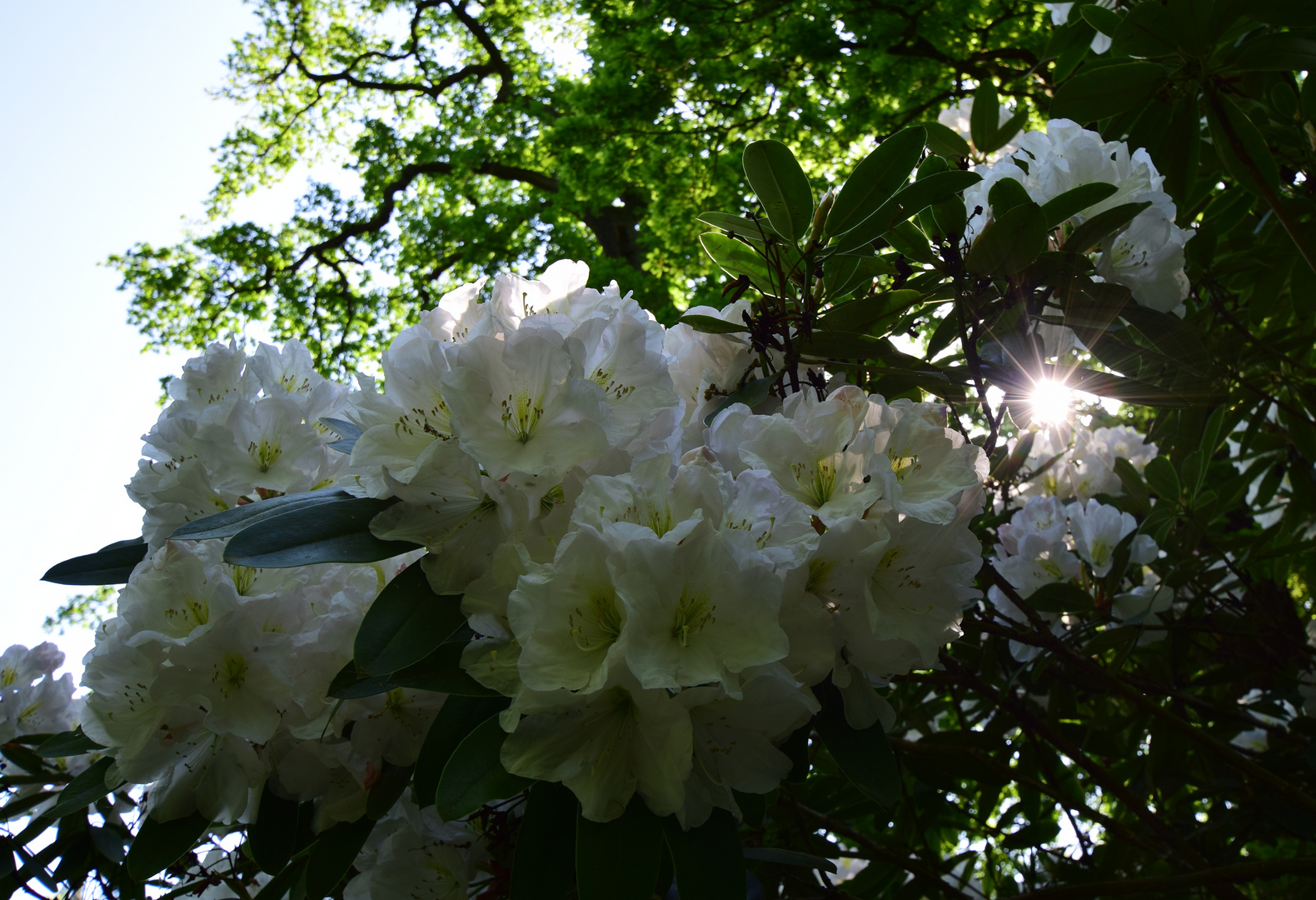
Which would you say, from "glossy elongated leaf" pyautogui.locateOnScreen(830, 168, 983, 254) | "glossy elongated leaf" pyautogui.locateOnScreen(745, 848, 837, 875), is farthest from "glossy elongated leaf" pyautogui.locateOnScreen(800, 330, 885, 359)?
"glossy elongated leaf" pyautogui.locateOnScreen(745, 848, 837, 875)

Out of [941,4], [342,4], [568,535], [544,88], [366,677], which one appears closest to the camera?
[568,535]

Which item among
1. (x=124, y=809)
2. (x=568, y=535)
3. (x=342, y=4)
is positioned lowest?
Result: (x=124, y=809)

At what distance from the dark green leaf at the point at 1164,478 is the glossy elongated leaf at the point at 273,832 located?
1.71 m

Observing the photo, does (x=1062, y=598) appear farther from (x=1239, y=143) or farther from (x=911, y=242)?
(x=911, y=242)

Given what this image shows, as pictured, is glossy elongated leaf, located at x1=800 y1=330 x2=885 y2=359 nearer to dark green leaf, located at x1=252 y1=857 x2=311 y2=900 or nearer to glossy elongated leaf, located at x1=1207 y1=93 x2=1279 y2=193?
glossy elongated leaf, located at x1=1207 y1=93 x2=1279 y2=193

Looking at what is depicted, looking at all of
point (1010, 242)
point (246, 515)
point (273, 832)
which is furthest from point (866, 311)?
point (273, 832)

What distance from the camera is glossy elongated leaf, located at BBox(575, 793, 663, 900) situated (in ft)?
2.39

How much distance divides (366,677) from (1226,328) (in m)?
2.02

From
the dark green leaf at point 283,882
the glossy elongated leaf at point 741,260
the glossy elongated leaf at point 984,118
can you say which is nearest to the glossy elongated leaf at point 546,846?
the dark green leaf at point 283,882

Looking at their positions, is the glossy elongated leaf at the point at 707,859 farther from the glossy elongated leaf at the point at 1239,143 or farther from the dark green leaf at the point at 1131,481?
the dark green leaf at the point at 1131,481

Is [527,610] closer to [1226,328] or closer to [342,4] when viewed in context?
[1226,328]

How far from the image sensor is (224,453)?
3.48 ft

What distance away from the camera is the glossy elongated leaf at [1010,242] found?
1.00 metres

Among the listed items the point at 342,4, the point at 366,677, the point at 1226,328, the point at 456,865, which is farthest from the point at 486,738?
the point at 342,4
